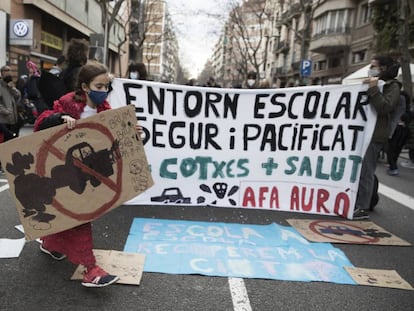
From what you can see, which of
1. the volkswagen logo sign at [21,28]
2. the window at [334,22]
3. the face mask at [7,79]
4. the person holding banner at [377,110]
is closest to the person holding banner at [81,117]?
the person holding banner at [377,110]

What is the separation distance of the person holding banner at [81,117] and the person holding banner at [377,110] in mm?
3112

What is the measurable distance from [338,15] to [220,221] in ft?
99.9

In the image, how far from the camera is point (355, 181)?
4.85m

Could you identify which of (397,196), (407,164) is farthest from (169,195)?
(407,164)

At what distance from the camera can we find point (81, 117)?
3.03 m

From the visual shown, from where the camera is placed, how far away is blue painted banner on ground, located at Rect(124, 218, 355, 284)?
3.24 m

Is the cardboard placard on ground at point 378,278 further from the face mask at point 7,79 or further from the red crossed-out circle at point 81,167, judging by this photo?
the face mask at point 7,79

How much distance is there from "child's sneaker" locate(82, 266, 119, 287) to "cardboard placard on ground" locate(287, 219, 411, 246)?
2.06m

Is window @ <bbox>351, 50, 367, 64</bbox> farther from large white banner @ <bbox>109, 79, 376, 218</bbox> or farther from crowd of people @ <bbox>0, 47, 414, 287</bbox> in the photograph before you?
large white banner @ <bbox>109, 79, 376, 218</bbox>

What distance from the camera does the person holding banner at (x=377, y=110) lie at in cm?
460

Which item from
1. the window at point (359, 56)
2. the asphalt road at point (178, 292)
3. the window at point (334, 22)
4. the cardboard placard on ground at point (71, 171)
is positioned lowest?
the asphalt road at point (178, 292)

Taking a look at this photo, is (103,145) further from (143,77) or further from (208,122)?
(143,77)

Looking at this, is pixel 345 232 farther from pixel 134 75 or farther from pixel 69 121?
pixel 134 75

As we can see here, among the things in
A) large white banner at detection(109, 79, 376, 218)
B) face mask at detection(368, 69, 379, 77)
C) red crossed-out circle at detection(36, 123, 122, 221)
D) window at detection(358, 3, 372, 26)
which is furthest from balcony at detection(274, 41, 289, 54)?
red crossed-out circle at detection(36, 123, 122, 221)
